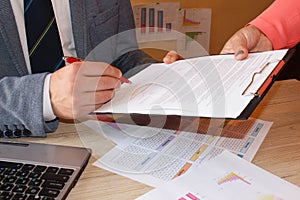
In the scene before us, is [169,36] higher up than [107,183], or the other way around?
[107,183]

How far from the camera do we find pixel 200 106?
26.7 inches

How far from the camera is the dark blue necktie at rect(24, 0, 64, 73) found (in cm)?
106

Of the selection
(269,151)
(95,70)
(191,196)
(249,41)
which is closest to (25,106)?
(95,70)

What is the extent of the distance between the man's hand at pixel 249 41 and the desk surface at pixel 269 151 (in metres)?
0.15

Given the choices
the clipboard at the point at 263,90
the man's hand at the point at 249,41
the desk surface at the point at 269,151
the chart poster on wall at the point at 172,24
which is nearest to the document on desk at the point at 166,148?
the desk surface at the point at 269,151

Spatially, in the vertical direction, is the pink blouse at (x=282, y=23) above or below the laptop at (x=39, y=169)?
above

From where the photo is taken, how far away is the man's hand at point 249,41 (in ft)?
3.48

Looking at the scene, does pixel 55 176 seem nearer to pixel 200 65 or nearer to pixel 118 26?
pixel 200 65

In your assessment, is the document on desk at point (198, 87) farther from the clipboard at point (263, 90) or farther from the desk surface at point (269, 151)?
the desk surface at point (269, 151)

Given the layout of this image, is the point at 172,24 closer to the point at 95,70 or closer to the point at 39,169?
the point at 95,70

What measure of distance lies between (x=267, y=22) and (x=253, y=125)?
18.5 inches

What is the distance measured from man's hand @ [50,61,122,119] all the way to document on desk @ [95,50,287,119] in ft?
0.08

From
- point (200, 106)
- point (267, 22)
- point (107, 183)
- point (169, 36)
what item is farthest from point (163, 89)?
point (169, 36)

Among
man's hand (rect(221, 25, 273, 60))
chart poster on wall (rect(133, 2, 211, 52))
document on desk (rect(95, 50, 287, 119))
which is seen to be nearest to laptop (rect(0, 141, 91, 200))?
document on desk (rect(95, 50, 287, 119))
